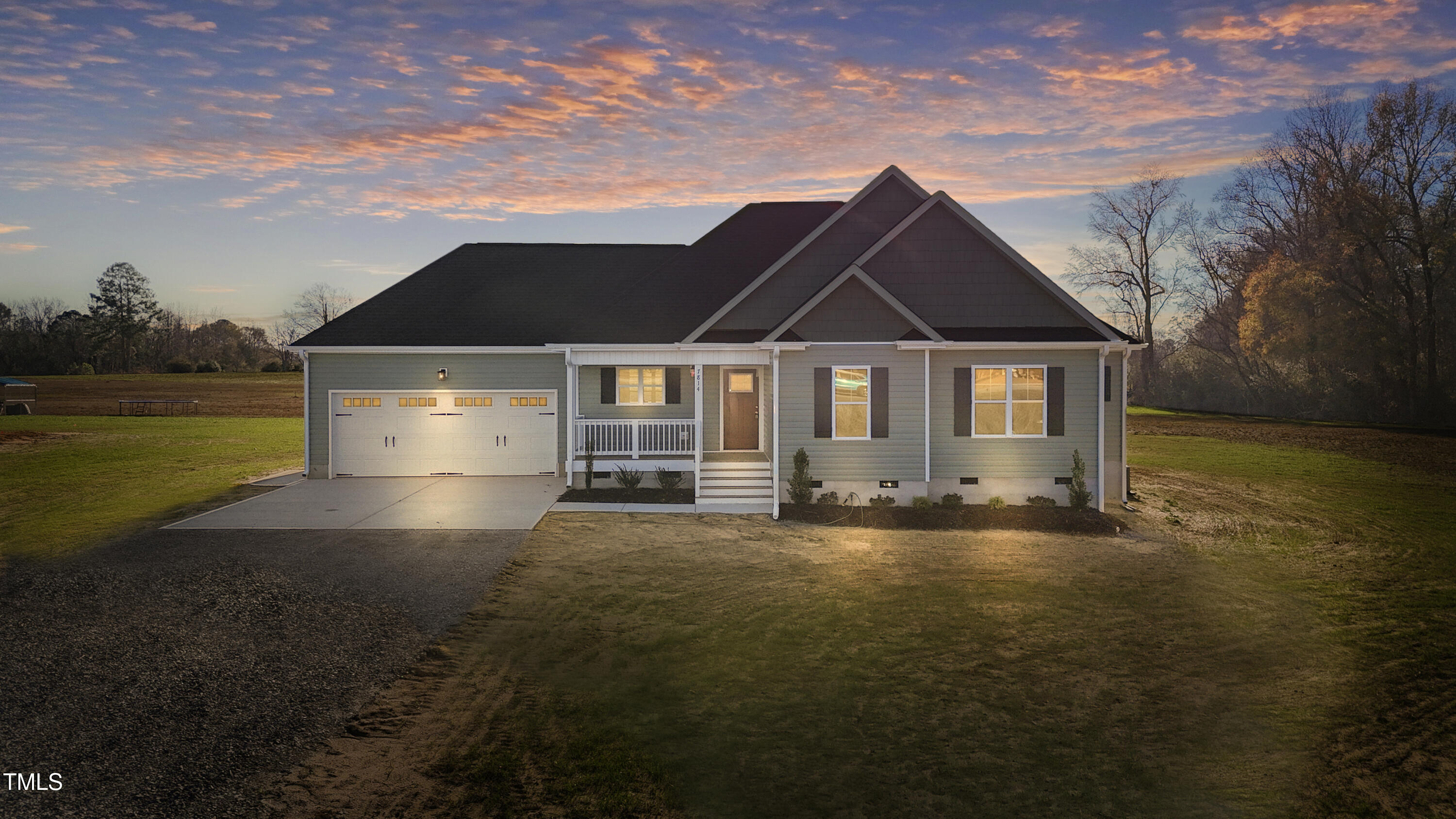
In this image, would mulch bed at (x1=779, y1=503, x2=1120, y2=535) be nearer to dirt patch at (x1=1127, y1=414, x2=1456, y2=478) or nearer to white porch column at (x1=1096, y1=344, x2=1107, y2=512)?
white porch column at (x1=1096, y1=344, x2=1107, y2=512)

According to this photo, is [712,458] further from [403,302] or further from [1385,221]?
[1385,221]

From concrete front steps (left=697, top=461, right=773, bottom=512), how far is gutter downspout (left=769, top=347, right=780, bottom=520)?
75 centimetres

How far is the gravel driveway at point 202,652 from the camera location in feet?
18.8

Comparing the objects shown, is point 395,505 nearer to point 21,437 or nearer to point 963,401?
point 963,401

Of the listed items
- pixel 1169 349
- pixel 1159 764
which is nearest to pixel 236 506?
pixel 1159 764

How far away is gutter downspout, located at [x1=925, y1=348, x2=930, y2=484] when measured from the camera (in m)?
16.1

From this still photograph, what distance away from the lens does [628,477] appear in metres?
18.6

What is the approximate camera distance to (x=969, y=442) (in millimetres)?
16500

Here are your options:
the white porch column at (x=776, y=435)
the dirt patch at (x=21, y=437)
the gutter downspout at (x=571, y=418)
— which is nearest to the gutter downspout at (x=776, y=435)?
the white porch column at (x=776, y=435)

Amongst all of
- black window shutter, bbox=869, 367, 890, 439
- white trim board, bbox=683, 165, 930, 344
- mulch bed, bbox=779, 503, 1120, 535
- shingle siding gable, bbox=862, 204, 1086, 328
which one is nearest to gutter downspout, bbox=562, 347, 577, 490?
white trim board, bbox=683, 165, 930, 344

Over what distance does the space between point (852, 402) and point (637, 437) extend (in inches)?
218

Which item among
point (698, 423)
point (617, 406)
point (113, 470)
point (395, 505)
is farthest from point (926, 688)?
point (113, 470)

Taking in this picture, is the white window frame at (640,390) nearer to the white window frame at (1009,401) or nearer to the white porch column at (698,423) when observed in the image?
the white porch column at (698,423)

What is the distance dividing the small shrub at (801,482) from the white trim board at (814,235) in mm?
3550
